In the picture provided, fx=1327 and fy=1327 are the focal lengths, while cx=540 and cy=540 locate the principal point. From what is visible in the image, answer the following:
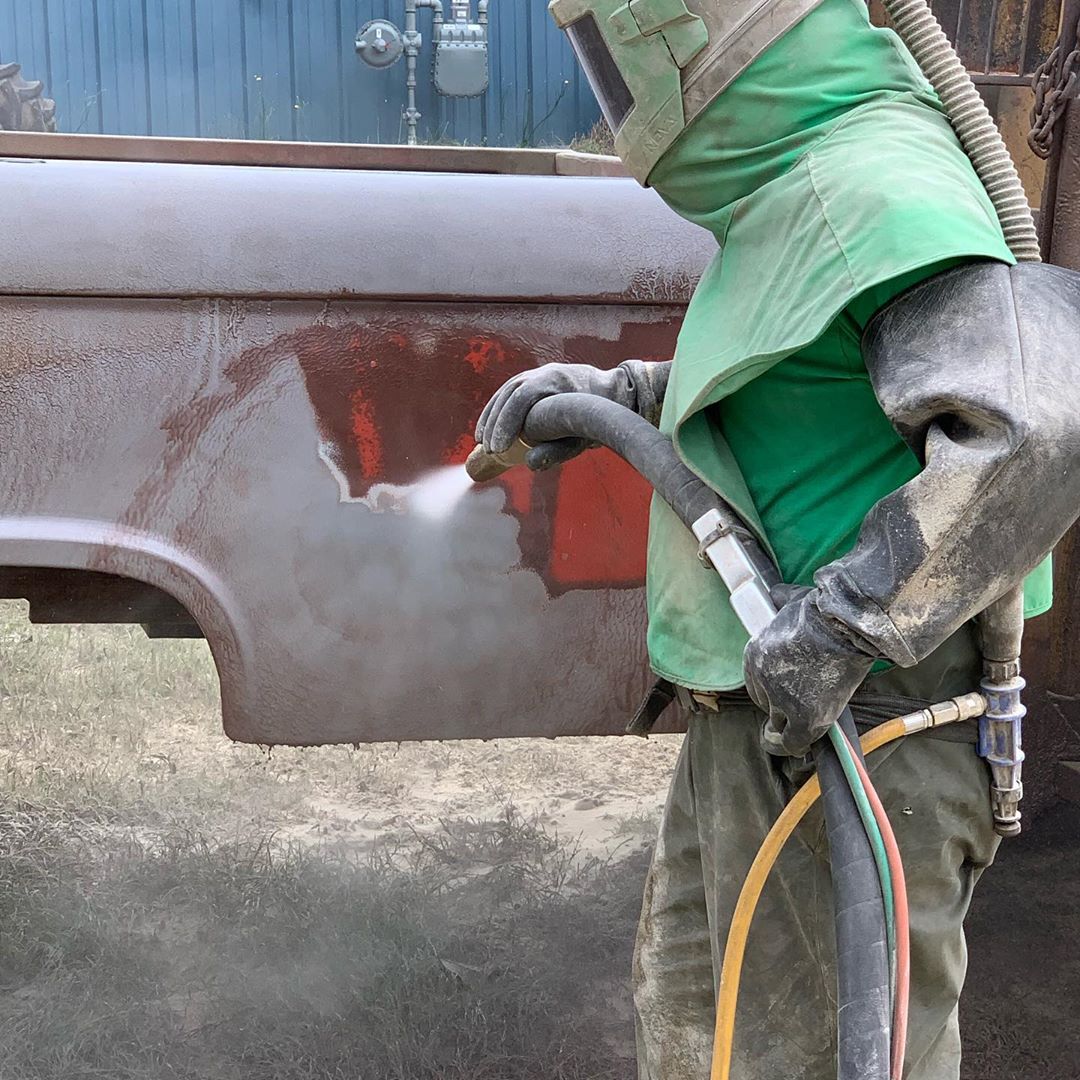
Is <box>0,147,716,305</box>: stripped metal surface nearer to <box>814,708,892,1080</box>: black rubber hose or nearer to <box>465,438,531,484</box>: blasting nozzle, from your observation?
<box>465,438,531,484</box>: blasting nozzle

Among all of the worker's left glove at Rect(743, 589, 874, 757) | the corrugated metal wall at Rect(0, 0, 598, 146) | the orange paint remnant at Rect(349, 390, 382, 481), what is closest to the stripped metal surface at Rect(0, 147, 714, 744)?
the orange paint remnant at Rect(349, 390, 382, 481)

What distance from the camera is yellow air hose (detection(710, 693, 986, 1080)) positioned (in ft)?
4.33

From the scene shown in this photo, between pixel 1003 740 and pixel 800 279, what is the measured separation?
1.76 ft

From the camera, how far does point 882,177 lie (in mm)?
1208

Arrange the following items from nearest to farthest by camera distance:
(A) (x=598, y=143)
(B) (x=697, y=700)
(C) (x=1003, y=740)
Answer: (C) (x=1003, y=740) < (B) (x=697, y=700) < (A) (x=598, y=143)

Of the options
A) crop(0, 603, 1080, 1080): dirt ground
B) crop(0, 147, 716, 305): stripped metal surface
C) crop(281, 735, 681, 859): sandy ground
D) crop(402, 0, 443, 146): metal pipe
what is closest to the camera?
crop(0, 147, 716, 305): stripped metal surface

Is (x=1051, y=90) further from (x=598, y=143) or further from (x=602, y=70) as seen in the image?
(x=598, y=143)

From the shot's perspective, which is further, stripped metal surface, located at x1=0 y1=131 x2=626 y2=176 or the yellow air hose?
stripped metal surface, located at x1=0 y1=131 x2=626 y2=176

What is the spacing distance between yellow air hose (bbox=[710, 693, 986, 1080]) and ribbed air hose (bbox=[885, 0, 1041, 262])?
461 mm

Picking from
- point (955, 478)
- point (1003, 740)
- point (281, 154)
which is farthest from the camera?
point (281, 154)

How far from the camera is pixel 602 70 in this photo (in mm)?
1431

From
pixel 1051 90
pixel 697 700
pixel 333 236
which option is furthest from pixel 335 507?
pixel 1051 90

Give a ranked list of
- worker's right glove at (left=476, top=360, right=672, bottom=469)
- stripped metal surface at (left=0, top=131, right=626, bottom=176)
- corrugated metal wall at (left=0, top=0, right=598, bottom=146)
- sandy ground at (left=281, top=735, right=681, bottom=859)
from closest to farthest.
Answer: worker's right glove at (left=476, top=360, right=672, bottom=469) → stripped metal surface at (left=0, top=131, right=626, bottom=176) → sandy ground at (left=281, top=735, right=681, bottom=859) → corrugated metal wall at (left=0, top=0, right=598, bottom=146)

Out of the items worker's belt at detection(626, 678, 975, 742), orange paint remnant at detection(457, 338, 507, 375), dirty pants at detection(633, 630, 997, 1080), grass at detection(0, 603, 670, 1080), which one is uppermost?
orange paint remnant at detection(457, 338, 507, 375)
